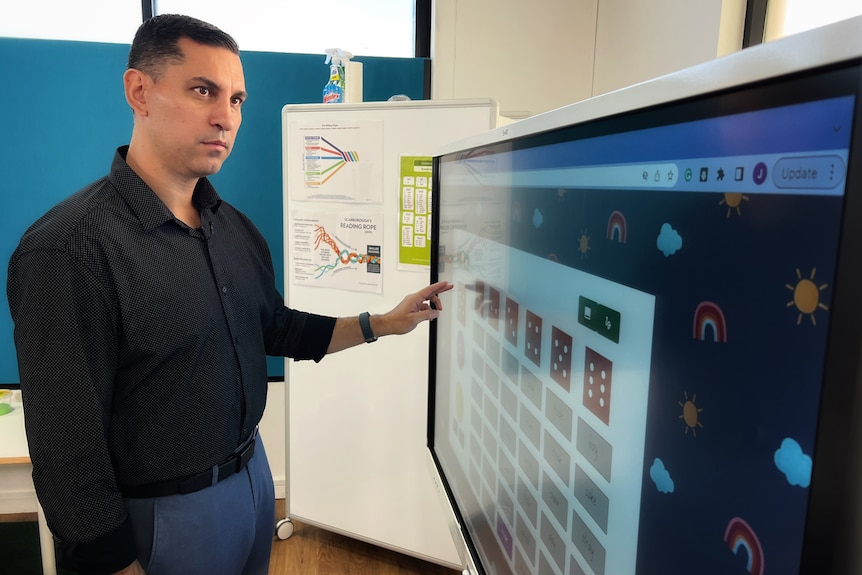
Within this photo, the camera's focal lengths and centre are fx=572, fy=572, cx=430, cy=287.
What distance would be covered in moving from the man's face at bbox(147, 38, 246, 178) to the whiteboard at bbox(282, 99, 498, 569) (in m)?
0.79

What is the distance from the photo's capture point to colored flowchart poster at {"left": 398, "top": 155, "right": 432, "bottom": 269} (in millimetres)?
1969

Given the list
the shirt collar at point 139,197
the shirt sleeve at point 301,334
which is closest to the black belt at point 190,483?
the shirt sleeve at point 301,334

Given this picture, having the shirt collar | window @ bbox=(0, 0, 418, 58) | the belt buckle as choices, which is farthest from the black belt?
window @ bbox=(0, 0, 418, 58)

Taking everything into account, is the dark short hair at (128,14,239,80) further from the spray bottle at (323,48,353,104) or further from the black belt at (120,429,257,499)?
the spray bottle at (323,48,353,104)

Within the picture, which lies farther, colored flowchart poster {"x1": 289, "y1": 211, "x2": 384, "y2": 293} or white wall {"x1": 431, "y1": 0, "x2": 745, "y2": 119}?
white wall {"x1": 431, "y1": 0, "x2": 745, "y2": 119}

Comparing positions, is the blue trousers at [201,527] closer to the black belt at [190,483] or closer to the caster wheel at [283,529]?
the black belt at [190,483]

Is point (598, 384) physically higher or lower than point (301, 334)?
higher

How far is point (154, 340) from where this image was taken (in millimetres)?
1144

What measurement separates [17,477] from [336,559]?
1583 millimetres

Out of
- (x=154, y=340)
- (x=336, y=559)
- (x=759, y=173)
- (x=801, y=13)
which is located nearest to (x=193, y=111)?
(x=154, y=340)

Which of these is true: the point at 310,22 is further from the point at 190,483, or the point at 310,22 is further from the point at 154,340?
the point at 190,483

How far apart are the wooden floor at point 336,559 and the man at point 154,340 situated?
1.01 metres

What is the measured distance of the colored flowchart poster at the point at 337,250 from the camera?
2.09 metres

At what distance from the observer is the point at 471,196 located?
105 cm
